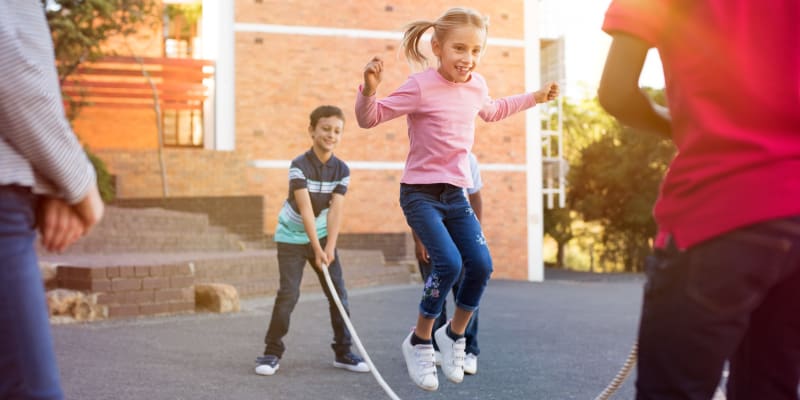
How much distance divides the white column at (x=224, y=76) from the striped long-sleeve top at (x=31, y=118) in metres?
21.5

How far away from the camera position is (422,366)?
4938 millimetres

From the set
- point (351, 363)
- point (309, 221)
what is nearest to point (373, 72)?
point (309, 221)

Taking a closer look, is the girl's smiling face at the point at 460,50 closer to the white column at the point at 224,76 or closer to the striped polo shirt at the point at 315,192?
the striped polo shirt at the point at 315,192

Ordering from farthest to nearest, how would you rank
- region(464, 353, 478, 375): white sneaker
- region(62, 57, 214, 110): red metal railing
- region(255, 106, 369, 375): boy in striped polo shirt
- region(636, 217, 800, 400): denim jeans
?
region(62, 57, 214, 110): red metal railing
region(464, 353, 478, 375): white sneaker
region(255, 106, 369, 375): boy in striped polo shirt
region(636, 217, 800, 400): denim jeans

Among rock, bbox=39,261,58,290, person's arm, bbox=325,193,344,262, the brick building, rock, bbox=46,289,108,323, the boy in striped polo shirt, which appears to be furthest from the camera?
the brick building

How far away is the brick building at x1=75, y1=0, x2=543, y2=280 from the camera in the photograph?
75.8ft

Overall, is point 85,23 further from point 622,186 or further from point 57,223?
point 622,186

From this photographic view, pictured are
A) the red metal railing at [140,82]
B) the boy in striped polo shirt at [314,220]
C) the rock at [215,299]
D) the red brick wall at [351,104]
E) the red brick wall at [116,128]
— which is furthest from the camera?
the red brick wall at [116,128]

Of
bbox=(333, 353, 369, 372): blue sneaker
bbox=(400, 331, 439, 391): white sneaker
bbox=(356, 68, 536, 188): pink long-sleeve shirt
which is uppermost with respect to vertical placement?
bbox=(356, 68, 536, 188): pink long-sleeve shirt

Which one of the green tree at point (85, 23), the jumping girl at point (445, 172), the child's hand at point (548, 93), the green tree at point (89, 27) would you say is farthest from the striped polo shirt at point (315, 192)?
the green tree at point (85, 23)

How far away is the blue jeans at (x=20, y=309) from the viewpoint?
5.90 ft

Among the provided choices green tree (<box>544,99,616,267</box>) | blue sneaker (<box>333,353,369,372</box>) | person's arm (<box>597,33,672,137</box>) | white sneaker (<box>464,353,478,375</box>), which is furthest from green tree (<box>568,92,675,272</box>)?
person's arm (<box>597,33,672,137</box>)

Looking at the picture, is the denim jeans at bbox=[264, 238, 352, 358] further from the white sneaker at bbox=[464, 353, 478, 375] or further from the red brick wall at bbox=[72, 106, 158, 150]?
the red brick wall at bbox=[72, 106, 158, 150]

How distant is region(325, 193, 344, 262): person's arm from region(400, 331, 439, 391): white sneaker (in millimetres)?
1340
